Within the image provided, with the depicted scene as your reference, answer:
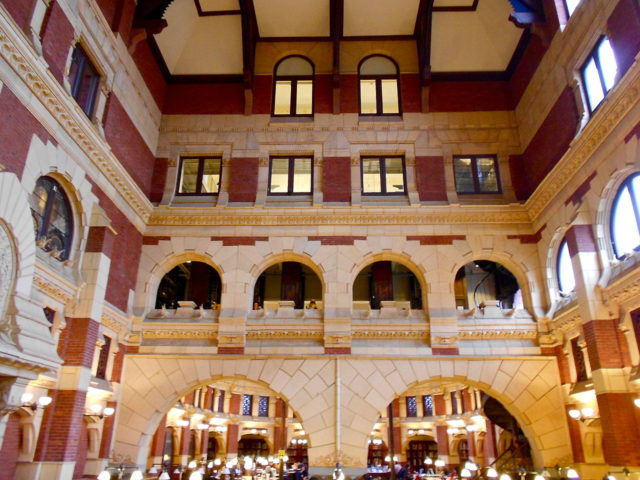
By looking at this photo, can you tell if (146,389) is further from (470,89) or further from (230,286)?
(470,89)

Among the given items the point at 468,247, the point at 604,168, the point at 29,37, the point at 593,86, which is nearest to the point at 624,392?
the point at 604,168

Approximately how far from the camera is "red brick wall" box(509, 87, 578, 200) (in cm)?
1557

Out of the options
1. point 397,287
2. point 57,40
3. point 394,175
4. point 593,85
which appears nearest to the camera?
point 57,40

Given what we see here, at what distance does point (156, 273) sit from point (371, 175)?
8896 millimetres

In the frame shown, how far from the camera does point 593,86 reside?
1438 centimetres

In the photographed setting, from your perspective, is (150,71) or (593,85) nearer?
(593,85)

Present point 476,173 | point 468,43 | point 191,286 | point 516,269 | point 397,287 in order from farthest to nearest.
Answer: point 397,287
point 191,286
point 468,43
point 476,173
point 516,269

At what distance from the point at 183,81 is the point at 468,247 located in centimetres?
1344

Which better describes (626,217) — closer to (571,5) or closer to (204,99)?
(571,5)

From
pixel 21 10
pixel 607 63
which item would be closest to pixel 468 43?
pixel 607 63

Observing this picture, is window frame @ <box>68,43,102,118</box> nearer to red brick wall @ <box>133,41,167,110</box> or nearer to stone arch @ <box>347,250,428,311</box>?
red brick wall @ <box>133,41,167,110</box>

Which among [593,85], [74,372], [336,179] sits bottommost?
[74,372]

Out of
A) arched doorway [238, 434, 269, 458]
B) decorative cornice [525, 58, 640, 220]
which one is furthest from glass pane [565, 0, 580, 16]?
arched doorway [238, 434, 269, 458]

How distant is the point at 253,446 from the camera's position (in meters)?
33.6
